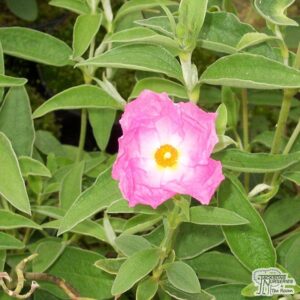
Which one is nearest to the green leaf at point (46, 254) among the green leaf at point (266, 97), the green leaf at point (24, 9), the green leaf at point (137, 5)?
the green leaf at point (137, 5)

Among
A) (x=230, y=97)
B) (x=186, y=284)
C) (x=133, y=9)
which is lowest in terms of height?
(x=186, y=284)

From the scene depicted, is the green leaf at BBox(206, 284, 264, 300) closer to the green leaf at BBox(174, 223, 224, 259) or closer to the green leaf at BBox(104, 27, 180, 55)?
the green leaf at BBox(174, 223, 224, 259)

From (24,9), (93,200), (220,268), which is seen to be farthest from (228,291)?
(24,9)

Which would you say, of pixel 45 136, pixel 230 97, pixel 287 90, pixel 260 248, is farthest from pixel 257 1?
pixel 45 136

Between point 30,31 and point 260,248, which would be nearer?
point 260,248

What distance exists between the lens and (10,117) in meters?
1.34

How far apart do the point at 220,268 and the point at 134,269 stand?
10.0 inches

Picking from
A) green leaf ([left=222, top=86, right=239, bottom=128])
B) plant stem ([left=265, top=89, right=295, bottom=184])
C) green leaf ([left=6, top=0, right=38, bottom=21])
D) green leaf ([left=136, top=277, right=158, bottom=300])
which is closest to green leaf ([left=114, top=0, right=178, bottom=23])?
green leaf ([left=222, top=86, right=239, bottom=128])

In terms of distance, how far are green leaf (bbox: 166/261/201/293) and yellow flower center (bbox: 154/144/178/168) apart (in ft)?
0.65

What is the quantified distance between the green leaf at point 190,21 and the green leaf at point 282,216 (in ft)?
1.48

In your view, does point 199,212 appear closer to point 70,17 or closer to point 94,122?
point 94,122

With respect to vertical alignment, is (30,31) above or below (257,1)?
below

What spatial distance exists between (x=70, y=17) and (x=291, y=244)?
1.58 metres
